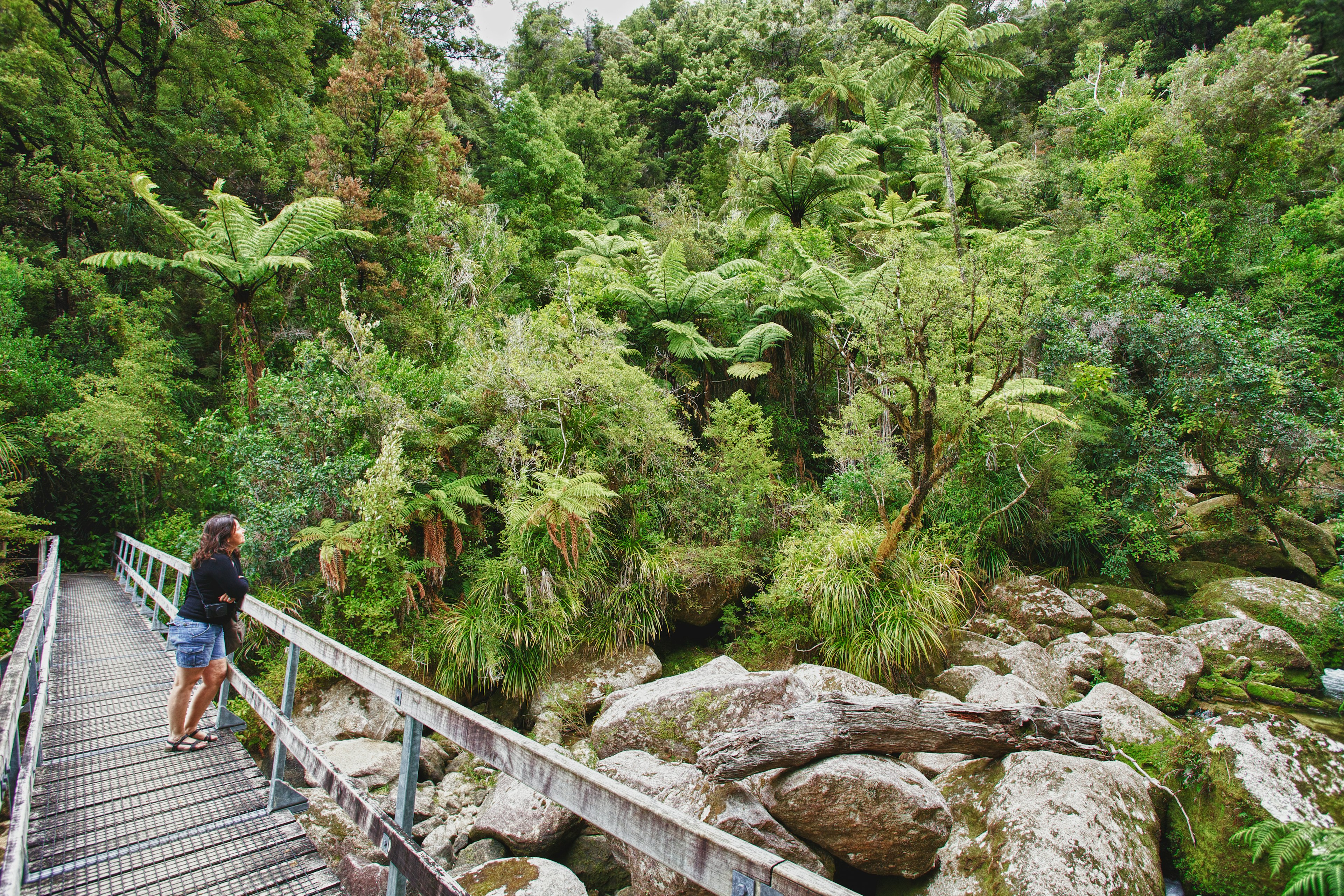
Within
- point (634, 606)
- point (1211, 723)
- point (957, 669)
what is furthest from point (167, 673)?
point (1211, 723)

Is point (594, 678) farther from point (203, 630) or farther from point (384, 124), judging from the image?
point (384, 124)

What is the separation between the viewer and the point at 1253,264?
12438mm

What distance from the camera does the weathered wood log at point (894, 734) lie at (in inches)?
154

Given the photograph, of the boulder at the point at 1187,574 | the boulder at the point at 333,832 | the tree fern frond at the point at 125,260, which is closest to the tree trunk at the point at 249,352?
the tree fern frond at the point at 125,260

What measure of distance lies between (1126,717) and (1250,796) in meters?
1.49

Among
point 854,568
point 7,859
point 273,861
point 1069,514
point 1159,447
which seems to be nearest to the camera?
point 7,859

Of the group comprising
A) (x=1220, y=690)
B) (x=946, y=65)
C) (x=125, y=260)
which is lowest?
(x=1220, y=690)

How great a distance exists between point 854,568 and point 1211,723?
3777mm

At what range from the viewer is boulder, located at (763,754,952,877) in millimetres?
3697

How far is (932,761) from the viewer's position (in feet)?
16.6

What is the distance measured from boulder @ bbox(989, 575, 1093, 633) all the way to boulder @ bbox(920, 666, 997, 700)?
188cm

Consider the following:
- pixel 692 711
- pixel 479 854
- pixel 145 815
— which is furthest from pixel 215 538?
pixel 692 711

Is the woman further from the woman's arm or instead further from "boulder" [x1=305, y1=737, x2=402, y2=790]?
"boulder" [x1=305, y1=737, x2=402, y2=790]

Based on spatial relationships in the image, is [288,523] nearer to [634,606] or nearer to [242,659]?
[242,659]
